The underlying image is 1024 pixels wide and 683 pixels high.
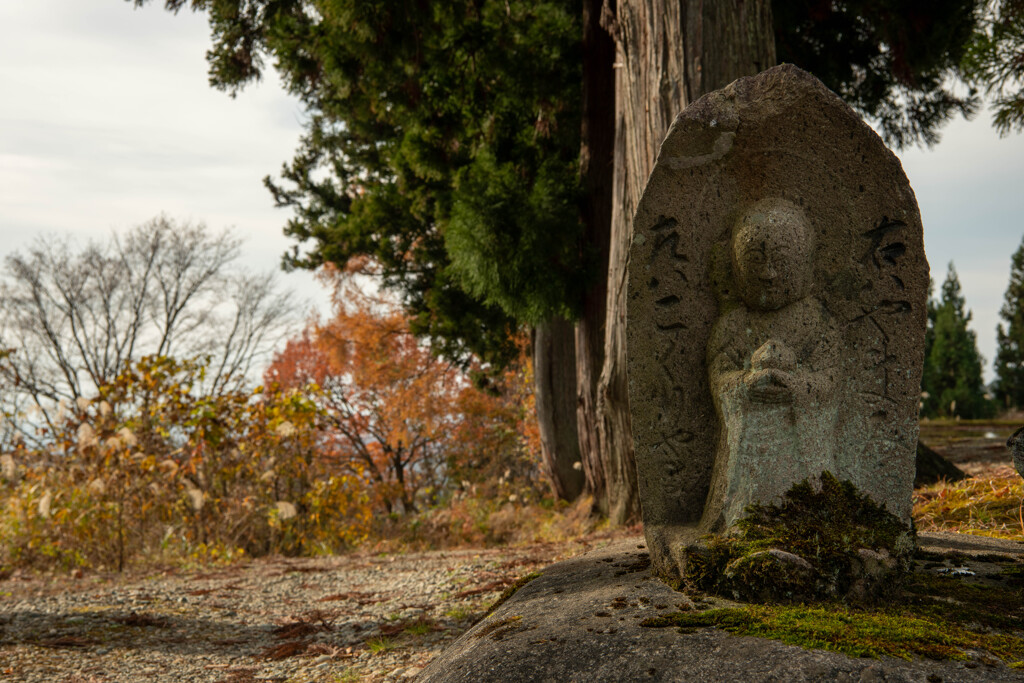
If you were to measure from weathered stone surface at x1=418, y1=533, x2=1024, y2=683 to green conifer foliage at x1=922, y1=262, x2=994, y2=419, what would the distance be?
1953 cm

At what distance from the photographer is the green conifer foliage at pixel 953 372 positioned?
65.0 feet

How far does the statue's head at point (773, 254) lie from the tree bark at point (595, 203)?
4362 mm

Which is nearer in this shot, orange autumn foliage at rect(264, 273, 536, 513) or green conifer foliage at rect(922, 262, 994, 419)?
orange autumn foliage at rect(264, 273, 536, 513)

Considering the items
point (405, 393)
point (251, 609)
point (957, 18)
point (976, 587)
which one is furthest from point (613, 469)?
point (405, 393)

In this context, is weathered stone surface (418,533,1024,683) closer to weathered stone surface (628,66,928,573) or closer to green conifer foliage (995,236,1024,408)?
weathered stone surface (628,66,928,573)

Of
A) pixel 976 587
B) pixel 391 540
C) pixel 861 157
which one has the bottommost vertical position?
pixel 391 540

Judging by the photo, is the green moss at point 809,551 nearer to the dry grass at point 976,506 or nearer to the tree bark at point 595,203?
the dry grass at point 976,506

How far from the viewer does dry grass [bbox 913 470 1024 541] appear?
500 cm

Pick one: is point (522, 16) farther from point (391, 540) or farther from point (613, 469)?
point (391, 540)

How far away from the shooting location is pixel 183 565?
7156 millimetres

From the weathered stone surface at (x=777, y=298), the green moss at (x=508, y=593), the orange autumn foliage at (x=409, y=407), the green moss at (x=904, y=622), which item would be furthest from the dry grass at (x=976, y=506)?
the orange autumn foliage at (x=409, y=407)

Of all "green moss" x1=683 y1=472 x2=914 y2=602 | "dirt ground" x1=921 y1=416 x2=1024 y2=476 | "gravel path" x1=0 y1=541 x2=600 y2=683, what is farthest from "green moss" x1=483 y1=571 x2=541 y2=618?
"dirt ground" x1=921 y1=416 x2=1024 y2=476

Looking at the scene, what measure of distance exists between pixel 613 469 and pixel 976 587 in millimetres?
3707

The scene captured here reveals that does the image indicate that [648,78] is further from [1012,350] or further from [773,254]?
[1012,350]
